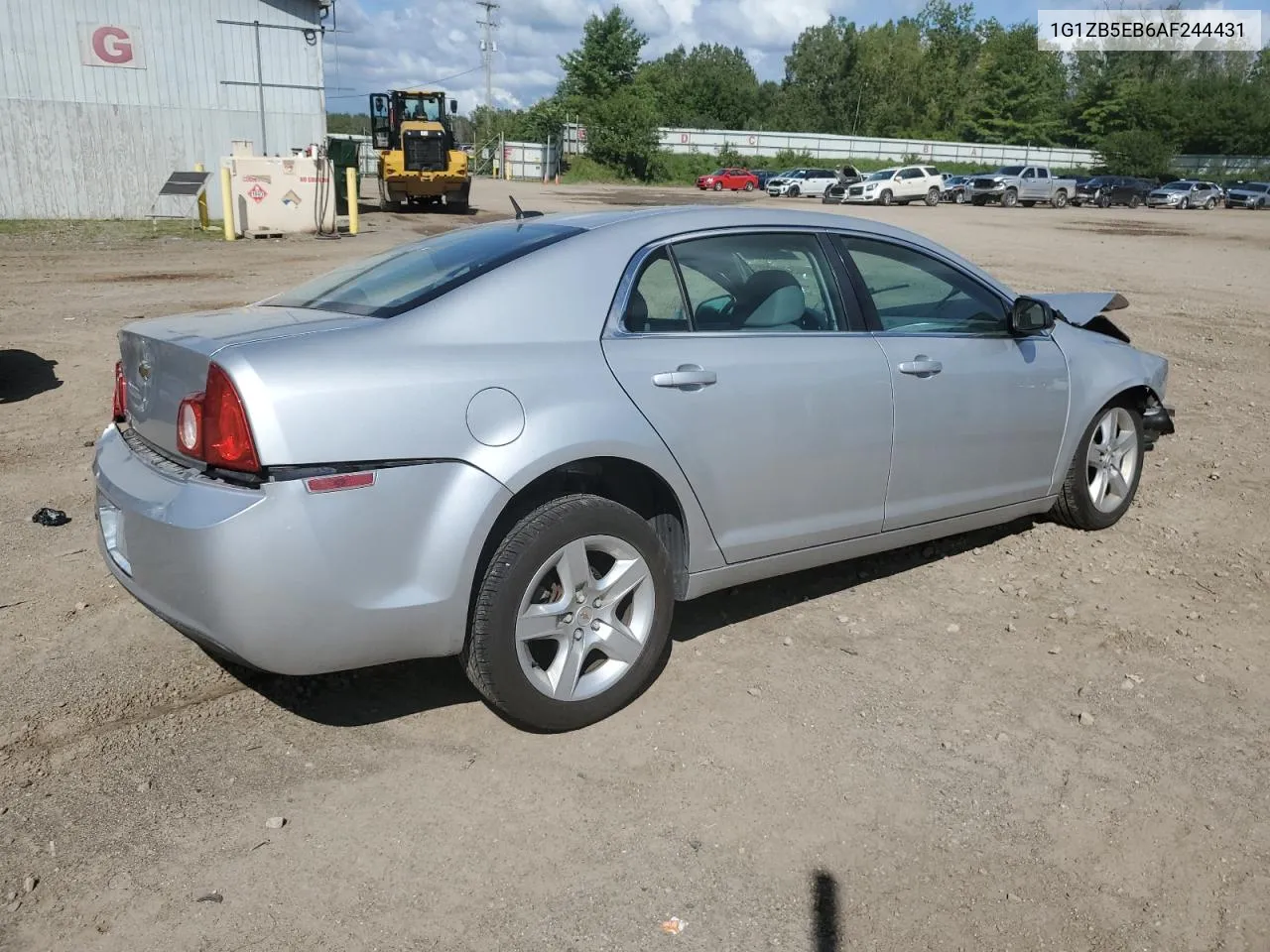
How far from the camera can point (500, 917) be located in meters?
2.56

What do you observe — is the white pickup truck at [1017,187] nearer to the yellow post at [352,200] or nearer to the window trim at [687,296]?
the yellow post at [352,200]

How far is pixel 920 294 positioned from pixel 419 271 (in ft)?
6.91

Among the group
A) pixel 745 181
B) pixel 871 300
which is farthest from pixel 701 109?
pixel 871 300

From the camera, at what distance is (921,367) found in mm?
4078

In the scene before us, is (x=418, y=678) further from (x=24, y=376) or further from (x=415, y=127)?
(x=415, y=127)

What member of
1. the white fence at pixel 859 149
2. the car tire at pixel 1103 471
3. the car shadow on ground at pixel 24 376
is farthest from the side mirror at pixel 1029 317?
the white fence at pixel 859 149

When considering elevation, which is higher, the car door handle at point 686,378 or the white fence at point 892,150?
the white fence at point 892,150

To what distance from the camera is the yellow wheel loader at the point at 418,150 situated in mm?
27953

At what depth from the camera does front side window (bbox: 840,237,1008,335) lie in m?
4.19

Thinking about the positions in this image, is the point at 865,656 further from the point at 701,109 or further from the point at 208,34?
the point at 701,109

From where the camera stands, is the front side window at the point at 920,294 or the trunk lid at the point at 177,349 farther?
the front side window at the point at 920,294

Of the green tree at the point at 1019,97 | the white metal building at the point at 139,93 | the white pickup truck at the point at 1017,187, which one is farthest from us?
the green tree at the point at 1019,97

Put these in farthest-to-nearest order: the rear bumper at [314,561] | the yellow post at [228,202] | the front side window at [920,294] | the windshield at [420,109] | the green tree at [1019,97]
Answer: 1. the green tree at [1019,97]
2. the windshield at [420,109]
3. the yellow post at [228,202]
4. the front side window at [920,294]
5. the rear bumper at [314,561]

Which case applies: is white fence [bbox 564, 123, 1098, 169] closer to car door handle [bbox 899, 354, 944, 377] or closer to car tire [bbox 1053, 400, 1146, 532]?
car tire [bbox 1053, 400, 1146, 532]
